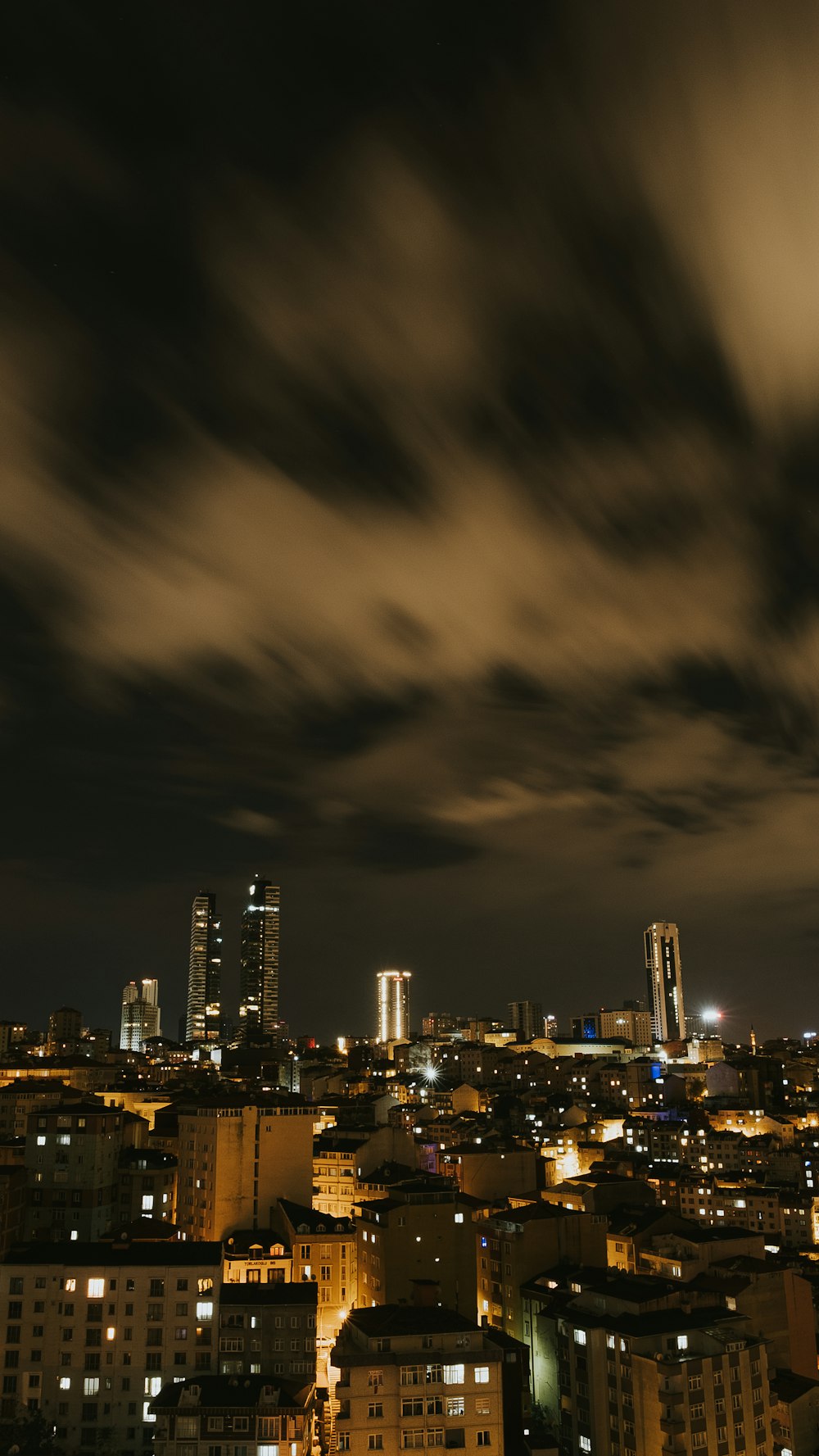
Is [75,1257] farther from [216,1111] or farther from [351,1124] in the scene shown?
[351,1124]

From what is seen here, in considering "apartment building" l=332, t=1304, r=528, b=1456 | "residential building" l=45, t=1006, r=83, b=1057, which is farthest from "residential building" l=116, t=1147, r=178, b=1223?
"residential building" l=45, t=1006, r=83, b=1057

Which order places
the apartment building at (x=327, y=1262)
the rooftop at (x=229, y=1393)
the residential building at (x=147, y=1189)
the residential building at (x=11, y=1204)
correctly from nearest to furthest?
the rooftop at (x=229, y=1393), the residential building at (x=11, y=1204), the apartment building at (x=327, y=1262), the residential building at (x=147, y=1189)

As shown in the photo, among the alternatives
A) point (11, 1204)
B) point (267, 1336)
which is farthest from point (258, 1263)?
point (11, 1204)

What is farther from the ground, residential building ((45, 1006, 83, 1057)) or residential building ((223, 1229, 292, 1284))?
residential building ((45, 1006, 83, 1057))

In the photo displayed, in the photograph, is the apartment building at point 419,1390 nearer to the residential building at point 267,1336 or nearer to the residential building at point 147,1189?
the residential building at point 267,1336

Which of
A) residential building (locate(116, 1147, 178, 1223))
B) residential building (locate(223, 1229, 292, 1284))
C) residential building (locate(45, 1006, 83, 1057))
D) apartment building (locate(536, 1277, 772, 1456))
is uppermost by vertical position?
residential building (locate(45, 1006, 83, 1057))

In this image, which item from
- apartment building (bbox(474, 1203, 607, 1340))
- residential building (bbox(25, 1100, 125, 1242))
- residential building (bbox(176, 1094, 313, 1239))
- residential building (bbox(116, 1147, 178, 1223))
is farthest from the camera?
residential building (bbox(116, 1147, 178, 1223))

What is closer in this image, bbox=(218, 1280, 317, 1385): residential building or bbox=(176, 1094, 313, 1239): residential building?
bbox=(218, 1280, 317, 1385): residential building

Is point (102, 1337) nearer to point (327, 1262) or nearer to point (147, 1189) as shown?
point (327, 1262)

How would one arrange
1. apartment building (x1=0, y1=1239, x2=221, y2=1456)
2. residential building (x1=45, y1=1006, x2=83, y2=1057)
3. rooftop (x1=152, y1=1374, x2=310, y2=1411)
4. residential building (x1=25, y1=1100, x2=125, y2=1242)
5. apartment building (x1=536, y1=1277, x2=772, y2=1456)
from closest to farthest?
rooftop (x1=152, y1=1374, x2=310, y2=1411)
apartment building (x1=536, y1=1277, x2=772, y2=1456)
apartment building (x1=0, y1=1239, x2=221, y2=1456)
residential building (x1=25, y1=1100, x2=125, y2=1242)
residential building (x1=45, y1=1006, x2=83, y2=1057)

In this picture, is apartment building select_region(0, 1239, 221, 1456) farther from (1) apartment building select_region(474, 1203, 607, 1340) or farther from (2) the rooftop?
(1) apartment building select_region(474, 1203, 607, 1340)

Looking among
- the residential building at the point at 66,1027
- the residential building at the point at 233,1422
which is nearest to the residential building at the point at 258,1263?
the residential building at the point at 233,1422

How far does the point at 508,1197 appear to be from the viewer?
65438 millimetres

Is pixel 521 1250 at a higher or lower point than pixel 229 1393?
higher
